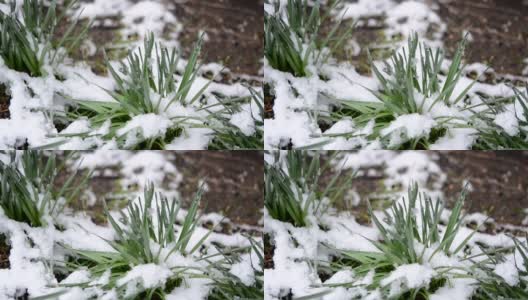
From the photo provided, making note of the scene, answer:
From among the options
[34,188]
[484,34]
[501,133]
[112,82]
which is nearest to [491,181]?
[501,133]

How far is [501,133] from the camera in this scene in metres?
2.19

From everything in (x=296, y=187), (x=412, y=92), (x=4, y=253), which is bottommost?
(x=4, y=253)

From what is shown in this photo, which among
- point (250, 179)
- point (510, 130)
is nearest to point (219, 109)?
point (250, 179)

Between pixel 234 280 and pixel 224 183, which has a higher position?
pixel 224 183

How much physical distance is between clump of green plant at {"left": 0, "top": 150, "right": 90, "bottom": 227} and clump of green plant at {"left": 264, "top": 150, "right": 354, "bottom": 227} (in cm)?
54

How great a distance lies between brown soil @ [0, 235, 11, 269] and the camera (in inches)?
84.4

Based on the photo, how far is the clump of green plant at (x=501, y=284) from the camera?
212 cm

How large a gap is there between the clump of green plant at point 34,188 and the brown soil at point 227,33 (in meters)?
0.52

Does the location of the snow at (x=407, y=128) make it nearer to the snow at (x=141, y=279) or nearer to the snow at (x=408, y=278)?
the snow at (x=408, y=278)

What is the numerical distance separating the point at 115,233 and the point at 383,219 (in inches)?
30.5

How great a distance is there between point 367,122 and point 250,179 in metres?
0.38

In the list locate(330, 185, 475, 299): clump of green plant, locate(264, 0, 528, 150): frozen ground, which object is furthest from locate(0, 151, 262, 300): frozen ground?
locate(330, 185, 475, 299): clump of green plant

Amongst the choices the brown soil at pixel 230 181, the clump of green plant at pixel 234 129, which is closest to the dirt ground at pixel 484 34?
the clump of green plant at pixel 234 129

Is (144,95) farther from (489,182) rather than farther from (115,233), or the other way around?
(489,182)
